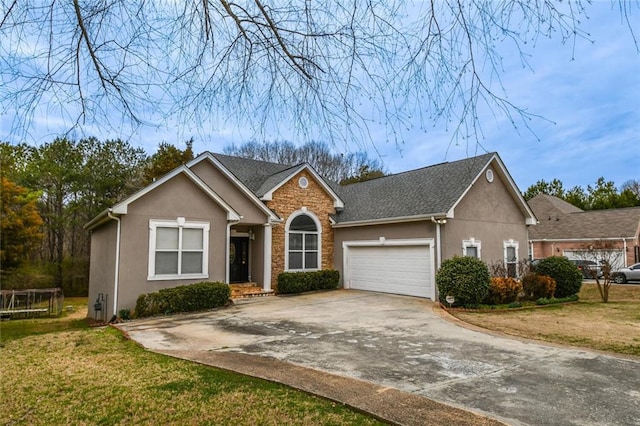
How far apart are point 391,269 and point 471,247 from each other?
3.54 m

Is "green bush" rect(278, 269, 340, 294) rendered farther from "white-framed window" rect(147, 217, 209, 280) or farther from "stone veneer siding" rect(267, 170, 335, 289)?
"white-framed window" rect(147, 217, 209, 280)

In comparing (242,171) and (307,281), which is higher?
(242,171)

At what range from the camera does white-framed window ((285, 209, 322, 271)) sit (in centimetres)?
1914

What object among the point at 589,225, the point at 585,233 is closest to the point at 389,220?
the point at 585,233

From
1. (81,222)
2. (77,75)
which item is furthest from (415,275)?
(81,222)

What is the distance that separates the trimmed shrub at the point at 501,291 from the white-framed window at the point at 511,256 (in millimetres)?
3836

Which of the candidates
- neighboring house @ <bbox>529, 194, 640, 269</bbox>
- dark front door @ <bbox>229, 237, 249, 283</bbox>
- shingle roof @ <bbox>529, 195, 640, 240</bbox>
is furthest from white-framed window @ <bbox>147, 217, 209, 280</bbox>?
shingle roof @ <bbox>529, 195, 640, 240</bbox>

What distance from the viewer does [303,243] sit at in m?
19.6

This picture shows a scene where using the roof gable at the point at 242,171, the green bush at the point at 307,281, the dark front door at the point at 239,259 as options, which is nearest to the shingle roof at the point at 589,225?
the green bush at the point at 307,281

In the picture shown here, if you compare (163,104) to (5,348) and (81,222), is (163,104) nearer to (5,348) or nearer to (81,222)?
(5,348)

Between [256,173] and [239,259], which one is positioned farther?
[256,173]

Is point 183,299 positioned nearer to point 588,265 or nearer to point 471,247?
point 471,247

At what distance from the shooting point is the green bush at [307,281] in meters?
17.9

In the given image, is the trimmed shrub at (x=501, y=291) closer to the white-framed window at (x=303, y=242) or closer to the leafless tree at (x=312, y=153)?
the white-framed window at (x=303, y=242)
